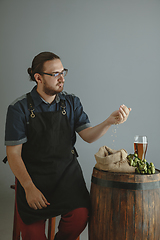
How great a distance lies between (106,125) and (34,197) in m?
0.65

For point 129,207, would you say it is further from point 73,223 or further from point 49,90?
point 49,90

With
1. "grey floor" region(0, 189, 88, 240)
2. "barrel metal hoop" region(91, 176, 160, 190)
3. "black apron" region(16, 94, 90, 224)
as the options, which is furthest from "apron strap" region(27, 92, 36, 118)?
"grey floor" region(0, 189, 88, 240)

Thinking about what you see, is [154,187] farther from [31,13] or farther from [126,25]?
[31,13]

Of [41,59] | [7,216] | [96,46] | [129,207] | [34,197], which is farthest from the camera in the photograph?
[96,46]

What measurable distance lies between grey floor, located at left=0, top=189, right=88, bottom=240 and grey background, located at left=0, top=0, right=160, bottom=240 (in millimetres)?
66

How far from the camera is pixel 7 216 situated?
2.83 metres

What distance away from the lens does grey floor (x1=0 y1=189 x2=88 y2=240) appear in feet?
7.90

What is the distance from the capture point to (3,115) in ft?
11.3

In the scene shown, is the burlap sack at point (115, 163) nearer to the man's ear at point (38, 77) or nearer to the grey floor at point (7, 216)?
the man's ear at point (38, 77)

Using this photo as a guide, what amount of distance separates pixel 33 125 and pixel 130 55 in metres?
2.12

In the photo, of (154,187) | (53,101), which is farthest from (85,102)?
(154,187)

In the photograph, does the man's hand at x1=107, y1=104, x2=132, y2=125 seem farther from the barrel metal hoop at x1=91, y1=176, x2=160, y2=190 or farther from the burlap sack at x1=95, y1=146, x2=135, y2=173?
the barrel metal hoop at x1=91, y1=176, x2=160, y2=190

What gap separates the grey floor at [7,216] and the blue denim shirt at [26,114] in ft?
3.82

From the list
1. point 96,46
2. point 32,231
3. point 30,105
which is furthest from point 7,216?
point 96,46
